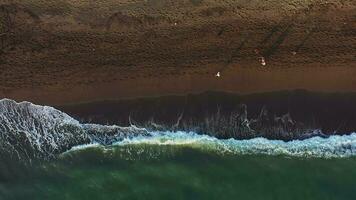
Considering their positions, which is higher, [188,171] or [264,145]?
[264,145]

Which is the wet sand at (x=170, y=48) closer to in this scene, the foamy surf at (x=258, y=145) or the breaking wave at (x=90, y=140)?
the breaking wave at (x=90, y=140)

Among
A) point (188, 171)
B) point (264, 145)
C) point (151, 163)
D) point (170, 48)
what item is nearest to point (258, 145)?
point (264, 145)

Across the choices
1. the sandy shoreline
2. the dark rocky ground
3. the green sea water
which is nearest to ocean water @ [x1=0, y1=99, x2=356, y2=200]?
the green sea water

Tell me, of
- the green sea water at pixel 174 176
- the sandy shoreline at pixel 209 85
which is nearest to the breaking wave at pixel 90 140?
the green sea water at pixel 174 176

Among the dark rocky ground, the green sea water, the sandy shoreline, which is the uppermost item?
the sandy shoreline

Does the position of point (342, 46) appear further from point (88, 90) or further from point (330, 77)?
point (88, 90)

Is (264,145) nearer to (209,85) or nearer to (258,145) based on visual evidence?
(258,145)

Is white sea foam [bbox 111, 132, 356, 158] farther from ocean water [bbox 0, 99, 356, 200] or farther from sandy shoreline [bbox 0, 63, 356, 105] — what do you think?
sandy shoreline [bbox 0, 63, 356, 105]
